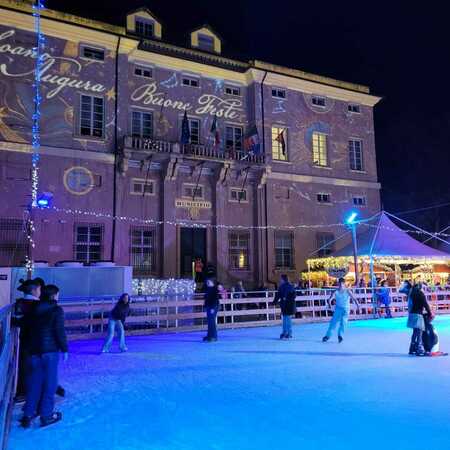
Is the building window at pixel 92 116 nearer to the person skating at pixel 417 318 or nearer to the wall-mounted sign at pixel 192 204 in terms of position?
the wall-mounted sign at pixel 192 204

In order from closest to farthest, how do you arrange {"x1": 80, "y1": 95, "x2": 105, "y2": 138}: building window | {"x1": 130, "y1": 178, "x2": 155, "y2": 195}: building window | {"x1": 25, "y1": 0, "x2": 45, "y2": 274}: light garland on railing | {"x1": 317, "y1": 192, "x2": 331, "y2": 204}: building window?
{"x1": 25, "y1": 0, "x2": 45, "y2": 274}: light garland on railing < {"x1": 80, "y1": 95, "x2": 105, "y2": 138}: building window < {"x1": 130, "y1": 178, "x2": 155, "y2": 195}: building window < {"x1": 317, "y1": 192, "x2": 331, "y2": 204}: building window

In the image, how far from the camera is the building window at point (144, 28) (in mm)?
24109

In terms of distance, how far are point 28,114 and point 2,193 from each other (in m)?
3.83

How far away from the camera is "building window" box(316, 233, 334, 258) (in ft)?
87.2

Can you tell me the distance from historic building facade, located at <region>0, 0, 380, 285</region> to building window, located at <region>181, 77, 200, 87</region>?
0.12 metres

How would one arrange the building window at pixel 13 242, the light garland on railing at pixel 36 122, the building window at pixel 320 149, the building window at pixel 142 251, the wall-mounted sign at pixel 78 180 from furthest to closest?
1. the building window at pixel 320 149
2. the building window at pixel 142 251
3. the wall-mounted sign at pixel 78 180
4. the light garland on railing at pixel 36 122
5. the building window at pixel 13 242

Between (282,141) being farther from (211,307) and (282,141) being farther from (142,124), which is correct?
(211,307)

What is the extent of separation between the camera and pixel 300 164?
26797 millimetres

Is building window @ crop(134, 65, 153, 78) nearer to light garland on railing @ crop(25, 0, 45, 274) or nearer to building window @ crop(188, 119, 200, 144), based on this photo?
building window @ crop(188, 119, 200, 144)

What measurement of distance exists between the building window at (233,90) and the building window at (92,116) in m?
7.26

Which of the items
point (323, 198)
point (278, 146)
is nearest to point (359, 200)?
point (323, 198)

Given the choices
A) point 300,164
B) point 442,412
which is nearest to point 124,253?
point 300,164

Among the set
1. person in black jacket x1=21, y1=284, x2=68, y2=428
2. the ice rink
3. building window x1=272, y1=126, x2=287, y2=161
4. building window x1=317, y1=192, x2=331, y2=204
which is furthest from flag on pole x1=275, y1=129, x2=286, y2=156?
person in black jacket x1=21, y1=284, x2=68, y2=428

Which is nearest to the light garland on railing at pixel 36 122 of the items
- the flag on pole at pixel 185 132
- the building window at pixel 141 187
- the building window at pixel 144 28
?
the building window at pixel 141 187
